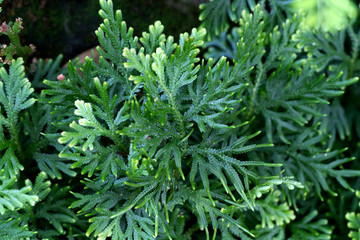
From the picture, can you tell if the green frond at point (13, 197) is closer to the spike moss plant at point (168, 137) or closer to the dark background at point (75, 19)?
the spike moss plant at point (168, 137)

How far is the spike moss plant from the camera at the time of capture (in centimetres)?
116

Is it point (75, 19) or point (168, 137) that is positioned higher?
point (75, 19)

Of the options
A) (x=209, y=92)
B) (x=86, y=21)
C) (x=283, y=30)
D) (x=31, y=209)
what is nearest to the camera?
(x=209, y=92)

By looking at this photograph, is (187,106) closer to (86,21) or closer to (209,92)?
(209,92)

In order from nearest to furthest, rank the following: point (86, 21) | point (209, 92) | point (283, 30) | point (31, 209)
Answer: point (209, 92), point (31, 209), point (283, 30), point (86, 21)

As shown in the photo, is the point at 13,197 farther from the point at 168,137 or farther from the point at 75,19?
the point at 75,19

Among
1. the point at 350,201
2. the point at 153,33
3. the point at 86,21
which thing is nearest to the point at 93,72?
the point at 153,33

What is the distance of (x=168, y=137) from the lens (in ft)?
4.02

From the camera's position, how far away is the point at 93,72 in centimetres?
128

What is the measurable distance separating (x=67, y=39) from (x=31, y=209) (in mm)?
853

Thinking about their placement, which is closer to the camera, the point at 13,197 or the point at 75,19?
the point at 13,197

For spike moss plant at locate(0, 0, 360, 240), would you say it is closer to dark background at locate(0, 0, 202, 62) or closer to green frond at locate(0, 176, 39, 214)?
green frond at locate(0, 176, 39, 214)

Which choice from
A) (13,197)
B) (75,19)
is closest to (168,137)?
(13,197)

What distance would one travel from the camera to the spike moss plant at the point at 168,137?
1163 millimetres
